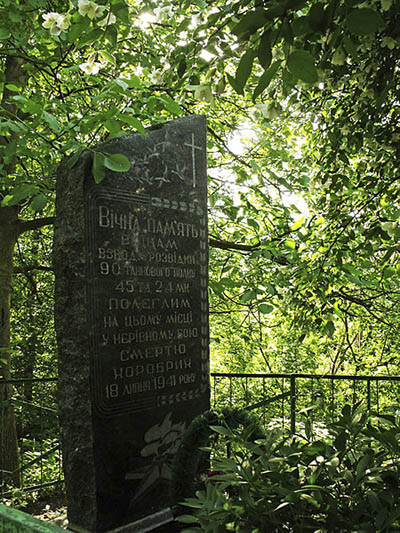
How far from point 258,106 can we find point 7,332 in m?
5.54

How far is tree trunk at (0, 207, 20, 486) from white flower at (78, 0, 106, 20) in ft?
15.7

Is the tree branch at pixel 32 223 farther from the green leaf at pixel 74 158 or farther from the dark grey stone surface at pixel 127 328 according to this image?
the green leaf at pixel 74 158

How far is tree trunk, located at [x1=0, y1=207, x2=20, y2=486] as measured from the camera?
19.9 feet

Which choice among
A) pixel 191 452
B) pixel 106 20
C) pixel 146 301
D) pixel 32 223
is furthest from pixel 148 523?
pixel 32 223

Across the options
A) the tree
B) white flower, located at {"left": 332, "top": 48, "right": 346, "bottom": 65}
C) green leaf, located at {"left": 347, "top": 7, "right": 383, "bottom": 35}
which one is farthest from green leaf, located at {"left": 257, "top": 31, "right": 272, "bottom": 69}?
white flower, located at {"left": 332, "top": 48, "right": 346, "bottom": 65}

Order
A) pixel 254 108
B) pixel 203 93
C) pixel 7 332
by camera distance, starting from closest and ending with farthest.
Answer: pixel 203 93 → pixel 254 108 → pixel 7 332

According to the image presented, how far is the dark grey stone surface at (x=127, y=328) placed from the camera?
3004 mm

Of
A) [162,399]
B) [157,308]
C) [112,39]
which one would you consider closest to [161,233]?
[157,308]

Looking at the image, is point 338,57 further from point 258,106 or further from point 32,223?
point 32,223

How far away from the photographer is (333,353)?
42.5 feet

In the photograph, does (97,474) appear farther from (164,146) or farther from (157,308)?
(164,146)

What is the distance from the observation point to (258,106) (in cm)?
187

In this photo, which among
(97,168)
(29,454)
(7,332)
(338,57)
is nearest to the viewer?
(338,57)

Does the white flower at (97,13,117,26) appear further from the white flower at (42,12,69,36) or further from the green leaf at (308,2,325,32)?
the green leaf at (308,2,325,32)
